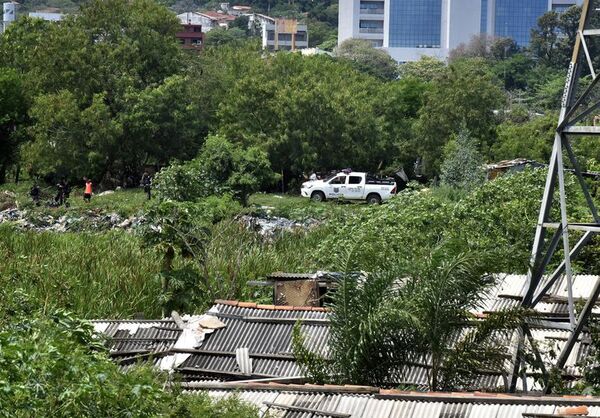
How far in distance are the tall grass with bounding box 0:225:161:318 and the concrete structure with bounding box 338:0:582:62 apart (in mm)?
106332

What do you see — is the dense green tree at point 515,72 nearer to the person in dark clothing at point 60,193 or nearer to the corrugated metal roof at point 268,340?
the person in dark clothing at point 60,193

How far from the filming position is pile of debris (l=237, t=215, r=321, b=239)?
101 feet

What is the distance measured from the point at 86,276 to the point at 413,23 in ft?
374

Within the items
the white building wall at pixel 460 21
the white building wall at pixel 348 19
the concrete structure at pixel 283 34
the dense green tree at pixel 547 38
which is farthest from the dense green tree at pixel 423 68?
the concrete structure at pixel 283 34

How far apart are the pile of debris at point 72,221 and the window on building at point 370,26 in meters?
96.6

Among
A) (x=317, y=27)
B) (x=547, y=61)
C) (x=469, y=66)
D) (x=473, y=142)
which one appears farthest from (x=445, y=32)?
(x=473, y=142)

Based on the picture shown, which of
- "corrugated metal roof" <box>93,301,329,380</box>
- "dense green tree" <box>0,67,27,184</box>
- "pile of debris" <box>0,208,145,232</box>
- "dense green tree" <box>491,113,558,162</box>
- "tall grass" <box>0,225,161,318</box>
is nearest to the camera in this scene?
"corrugated metal roof" <box>93,301,329,380</box>

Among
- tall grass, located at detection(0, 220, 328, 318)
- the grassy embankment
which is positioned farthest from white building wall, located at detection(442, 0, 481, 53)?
tall grass, located at detection(0, 220, 328, 318)

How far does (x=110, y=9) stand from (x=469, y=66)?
13840mm

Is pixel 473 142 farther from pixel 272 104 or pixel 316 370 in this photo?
Answer: pixel 316 370

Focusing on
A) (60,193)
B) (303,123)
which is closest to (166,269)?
(60,193)

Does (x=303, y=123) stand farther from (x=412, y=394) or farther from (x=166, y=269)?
(x=412, y=394)

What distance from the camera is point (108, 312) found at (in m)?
19.2

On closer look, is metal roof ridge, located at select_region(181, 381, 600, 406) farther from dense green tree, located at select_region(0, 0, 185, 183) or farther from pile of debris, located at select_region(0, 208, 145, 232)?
dense green tree, located at select_region(0, 0, 185, 183)
